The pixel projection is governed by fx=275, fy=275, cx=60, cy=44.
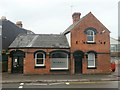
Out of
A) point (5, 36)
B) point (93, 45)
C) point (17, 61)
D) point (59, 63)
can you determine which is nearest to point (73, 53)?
point (59, 63)

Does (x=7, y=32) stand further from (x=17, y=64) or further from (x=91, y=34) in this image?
(x=91, y=34)

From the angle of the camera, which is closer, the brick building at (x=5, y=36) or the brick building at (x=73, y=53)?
the brick building at (x=73, y=53)

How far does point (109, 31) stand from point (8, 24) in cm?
1431

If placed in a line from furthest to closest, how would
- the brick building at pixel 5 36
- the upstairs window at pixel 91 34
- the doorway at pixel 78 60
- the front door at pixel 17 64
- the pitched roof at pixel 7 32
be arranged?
1. the pitched roof at pixel 7 32
2. the brick building at pixel 5 36
3. the front door at pixel 17 64
4. the upstairs window at pixel 91 34
5. the doorway at pixel 78 60

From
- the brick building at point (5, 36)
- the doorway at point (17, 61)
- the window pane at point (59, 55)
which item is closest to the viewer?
the window pane at point (59, 55)

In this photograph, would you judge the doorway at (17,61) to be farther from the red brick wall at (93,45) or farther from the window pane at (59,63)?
the red brick wall at (93,45)

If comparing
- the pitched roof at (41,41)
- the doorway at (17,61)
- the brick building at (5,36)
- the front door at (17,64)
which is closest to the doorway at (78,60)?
the pitched roof at (41,41)

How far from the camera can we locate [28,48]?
105ft

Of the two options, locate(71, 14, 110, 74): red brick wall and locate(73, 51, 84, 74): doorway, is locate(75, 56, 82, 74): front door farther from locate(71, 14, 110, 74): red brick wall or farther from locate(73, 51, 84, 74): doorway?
locate(71, 14, 110, 74): red brick wall

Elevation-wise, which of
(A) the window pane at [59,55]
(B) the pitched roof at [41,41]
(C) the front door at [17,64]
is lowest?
(C) the front door at [17,64]

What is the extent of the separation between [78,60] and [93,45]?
257cm

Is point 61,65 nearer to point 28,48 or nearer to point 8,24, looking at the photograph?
point 28,48

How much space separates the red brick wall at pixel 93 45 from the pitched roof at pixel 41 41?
5.34ft

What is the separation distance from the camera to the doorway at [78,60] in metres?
32.3
